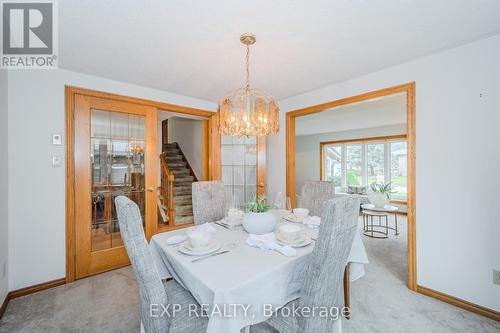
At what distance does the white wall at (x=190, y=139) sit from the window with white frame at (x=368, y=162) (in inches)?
180

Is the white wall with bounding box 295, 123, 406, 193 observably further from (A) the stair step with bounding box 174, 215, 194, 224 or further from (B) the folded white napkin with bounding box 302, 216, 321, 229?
(B) the folded white napkin with bounding box 302, 216, 321, 229

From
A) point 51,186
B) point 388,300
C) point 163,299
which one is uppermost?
point 51,186

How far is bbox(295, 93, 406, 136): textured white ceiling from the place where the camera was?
434cm

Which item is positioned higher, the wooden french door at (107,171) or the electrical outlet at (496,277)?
the wooden french door at (107,171)

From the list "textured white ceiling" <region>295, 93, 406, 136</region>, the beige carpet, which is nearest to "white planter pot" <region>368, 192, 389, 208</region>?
"textured white ceiling" <region>295, 93, 406, 136</region>

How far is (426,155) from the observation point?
2.22 m

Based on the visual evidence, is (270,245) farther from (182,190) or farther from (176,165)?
(176,165)

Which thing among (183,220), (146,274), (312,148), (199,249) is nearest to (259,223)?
(199,249)

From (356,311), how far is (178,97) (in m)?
3.31

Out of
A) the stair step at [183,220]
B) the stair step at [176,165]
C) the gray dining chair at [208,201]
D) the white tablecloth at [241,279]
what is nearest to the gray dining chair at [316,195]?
the gray dining chair at [208,201]

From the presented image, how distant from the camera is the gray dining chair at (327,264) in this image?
3.42ft

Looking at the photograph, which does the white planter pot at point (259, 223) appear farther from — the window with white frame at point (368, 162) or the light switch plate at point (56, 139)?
the window with white frame at point (368, 162)

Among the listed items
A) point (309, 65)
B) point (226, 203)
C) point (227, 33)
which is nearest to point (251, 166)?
point (226, 203)

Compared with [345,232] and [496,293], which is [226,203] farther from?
[496,293]
